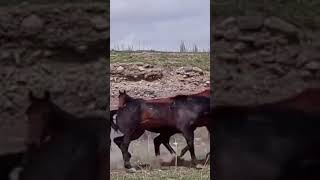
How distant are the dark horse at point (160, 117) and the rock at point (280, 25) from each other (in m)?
5.23

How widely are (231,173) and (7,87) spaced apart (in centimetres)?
117

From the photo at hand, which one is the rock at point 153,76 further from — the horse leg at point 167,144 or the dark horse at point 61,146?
the dark horse at point 61,146

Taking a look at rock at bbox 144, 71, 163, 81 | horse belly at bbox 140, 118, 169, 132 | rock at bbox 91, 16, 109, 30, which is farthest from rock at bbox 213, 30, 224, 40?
rock at bbox 144, 71, 163, 81

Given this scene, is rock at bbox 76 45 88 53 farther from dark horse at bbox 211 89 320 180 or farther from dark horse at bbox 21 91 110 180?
dark horse at bbox 211 89 320 180

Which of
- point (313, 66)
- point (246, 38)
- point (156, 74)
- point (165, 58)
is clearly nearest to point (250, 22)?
point (246, 38)

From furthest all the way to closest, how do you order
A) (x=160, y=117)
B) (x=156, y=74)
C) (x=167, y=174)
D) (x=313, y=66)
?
1. (x=156, y=74)
2. (x=160, y=117)
3. (x=167, y=174)
4. (x=313, y=66)

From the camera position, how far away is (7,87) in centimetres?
357

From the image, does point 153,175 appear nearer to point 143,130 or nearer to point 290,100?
point 143,130

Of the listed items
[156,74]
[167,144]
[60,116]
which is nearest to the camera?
[60,116]

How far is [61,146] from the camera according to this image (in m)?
3.61

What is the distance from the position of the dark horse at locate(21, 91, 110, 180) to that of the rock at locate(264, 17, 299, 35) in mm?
920

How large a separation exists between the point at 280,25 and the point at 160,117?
5.43 meters

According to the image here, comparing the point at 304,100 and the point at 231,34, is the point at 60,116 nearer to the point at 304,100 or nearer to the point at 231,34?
the point at 231,34

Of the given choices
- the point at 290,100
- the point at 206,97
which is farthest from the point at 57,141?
the point at 206,97
